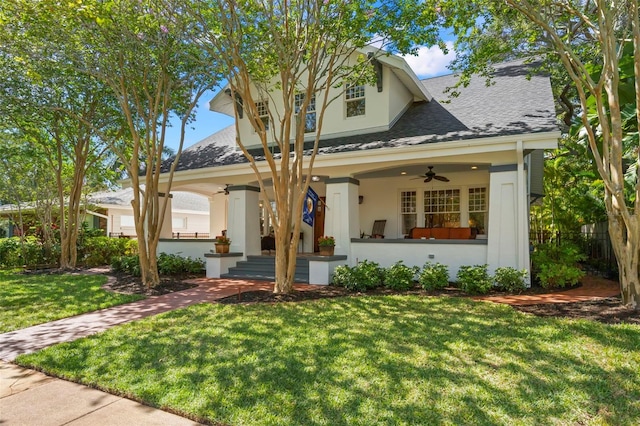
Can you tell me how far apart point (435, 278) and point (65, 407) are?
705 cm

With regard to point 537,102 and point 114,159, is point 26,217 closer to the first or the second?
point 114,159

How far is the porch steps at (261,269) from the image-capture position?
10.8 m

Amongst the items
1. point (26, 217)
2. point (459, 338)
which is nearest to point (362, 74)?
point (459, 338)

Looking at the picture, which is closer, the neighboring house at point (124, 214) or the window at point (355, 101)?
→ the window at point (355, 101)

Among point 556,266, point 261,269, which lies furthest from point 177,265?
point 556,266

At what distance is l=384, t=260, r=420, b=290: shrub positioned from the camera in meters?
8.90

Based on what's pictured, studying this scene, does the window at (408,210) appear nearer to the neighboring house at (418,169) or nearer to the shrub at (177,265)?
the neighboring house at (418,169)

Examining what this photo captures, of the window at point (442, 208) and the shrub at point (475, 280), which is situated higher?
the window at point (442, 208)

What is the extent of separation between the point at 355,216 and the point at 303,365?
700 cm

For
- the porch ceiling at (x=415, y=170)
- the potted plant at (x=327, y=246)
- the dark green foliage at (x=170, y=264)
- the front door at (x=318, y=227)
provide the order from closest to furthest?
the potted plant at (x=327, y=246), the porch ceiling at (x=415, y=170), the dark green foliage at (x=170, y=264), the front door at (x=318, y=227)

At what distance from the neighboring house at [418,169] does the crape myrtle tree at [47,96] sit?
3.32 metres

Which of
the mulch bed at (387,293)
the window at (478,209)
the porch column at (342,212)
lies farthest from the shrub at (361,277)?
the window at (478,209)

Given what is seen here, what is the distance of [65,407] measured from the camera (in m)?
3.63

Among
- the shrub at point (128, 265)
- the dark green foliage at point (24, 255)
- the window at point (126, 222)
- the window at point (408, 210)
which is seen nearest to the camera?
the shrub at point (128, 265)
